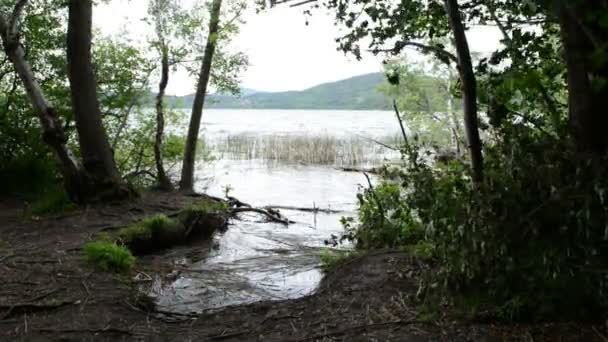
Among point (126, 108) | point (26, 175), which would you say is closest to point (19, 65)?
point (26, 175)

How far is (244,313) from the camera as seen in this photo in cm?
439

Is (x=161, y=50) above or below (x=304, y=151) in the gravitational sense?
above

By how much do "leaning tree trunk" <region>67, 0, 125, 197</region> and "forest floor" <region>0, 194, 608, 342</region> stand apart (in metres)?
3.20

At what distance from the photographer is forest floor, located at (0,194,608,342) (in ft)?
11.2

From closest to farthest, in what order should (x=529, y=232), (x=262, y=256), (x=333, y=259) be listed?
(x=529, y=232)
(x=333, y=259)
(x=262, y=256)

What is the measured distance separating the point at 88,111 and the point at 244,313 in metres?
5.97

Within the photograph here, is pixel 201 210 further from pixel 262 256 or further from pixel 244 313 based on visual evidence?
pixel 244 313

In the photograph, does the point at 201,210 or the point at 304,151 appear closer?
the point at 201,210

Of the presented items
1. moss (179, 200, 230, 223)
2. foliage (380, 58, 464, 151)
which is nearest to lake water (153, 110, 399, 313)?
moss (179, 200, 230, 223)

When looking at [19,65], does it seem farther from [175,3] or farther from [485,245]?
[485,245]

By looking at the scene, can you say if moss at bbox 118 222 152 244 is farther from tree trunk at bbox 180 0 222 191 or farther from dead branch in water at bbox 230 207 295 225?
tree trunk at bbox 180 0 222 191

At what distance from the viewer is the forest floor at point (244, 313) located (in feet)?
11.2

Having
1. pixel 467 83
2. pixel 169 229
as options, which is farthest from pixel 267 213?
pixel 467 83

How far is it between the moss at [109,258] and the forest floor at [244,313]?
0.12m
